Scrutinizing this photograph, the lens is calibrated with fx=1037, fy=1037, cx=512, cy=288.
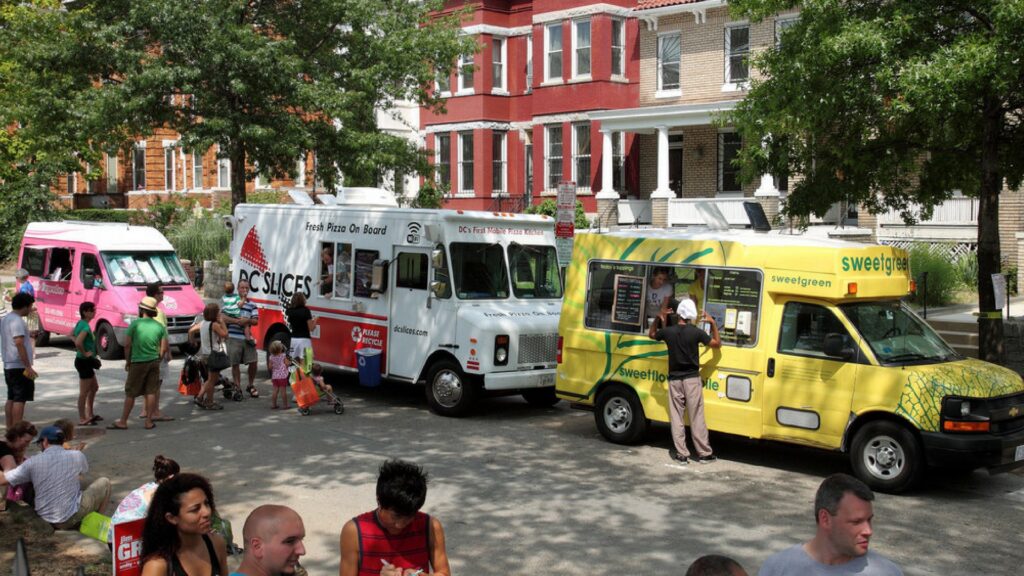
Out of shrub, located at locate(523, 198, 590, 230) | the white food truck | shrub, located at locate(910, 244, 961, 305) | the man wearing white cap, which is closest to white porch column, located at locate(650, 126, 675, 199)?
shrub, located at locate(523, 198, 590, 230)

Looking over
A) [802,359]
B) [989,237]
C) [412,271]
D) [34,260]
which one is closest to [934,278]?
[989,237]

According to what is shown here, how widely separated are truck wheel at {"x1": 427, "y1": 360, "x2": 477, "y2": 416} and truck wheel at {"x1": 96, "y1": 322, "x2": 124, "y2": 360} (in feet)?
25.5

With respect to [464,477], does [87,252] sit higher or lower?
higher

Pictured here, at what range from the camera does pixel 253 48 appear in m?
21.9

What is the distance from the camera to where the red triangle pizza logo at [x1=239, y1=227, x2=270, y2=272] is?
1681 centimetres

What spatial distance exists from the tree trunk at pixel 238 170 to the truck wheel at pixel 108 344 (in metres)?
5.11

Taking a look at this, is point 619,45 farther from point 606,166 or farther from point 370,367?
point 370,367

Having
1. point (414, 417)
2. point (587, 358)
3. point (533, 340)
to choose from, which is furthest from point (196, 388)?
point (587, 358)

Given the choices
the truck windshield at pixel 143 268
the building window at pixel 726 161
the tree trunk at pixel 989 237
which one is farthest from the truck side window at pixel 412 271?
the building window at pixel 726 161

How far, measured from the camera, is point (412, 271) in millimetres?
14500

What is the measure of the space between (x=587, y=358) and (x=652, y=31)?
21.8 metres

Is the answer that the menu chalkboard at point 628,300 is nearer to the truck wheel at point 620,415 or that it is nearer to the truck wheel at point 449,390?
the truck wheel at point 620,415

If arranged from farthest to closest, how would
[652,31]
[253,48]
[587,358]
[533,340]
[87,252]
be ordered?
[652,31] < [253,48] < [87,252] < [533,340] < [587,358]

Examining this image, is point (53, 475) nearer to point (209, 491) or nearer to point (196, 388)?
point (209, 491)
